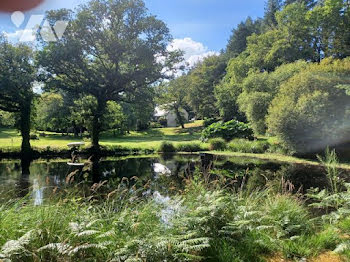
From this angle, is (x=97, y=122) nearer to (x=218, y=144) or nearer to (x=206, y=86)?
(x=218, y=144)

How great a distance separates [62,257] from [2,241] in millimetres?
687

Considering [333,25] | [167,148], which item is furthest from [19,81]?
[333,25]

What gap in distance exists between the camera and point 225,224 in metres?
3.52

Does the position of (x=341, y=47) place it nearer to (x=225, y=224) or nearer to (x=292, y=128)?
(x=292, y=128)

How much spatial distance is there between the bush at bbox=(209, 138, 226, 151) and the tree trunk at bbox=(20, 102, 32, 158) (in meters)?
12.3

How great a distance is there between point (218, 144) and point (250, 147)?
2.57 meters

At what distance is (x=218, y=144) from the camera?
63.3 ft

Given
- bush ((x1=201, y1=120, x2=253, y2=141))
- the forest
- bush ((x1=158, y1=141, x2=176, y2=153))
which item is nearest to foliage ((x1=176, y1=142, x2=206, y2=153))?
the forest

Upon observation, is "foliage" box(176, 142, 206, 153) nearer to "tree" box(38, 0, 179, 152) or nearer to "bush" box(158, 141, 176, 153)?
"bush" box(158, 141, 176, 153)

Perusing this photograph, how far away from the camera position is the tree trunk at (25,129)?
1758 centimetres

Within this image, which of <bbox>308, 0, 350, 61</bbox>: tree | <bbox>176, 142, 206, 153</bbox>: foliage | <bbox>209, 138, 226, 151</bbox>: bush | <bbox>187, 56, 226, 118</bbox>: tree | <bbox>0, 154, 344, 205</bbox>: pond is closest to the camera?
<bbox>0, 154, 344, 205</bbox>: pond

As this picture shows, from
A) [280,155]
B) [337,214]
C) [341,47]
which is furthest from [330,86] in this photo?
[341,47]

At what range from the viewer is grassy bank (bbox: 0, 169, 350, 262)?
2496 mm

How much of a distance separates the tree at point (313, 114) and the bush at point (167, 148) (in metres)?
7.50
